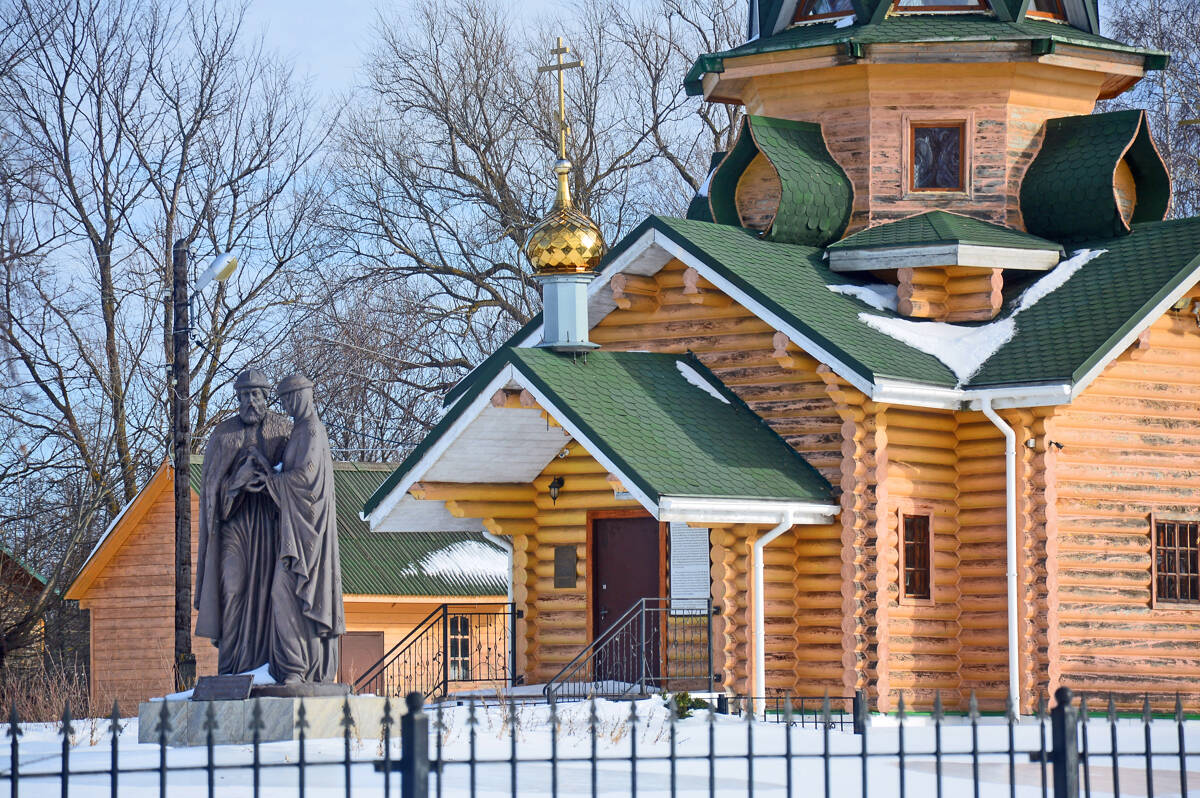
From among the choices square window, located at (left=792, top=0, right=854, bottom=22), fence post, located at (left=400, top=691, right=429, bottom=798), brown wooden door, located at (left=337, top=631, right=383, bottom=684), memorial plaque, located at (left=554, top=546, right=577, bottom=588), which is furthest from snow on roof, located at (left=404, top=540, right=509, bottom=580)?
fence post, located at (left=400, top=691, right=429, bottom=798)

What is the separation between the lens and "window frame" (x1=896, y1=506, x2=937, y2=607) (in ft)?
64.2

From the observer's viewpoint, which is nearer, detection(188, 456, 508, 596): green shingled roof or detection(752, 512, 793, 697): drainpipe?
detection(752, 512, 793, 697): drainpipe

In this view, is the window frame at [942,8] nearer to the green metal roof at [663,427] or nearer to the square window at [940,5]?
the square window at [940,5]

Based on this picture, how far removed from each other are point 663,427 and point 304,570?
20.8 ft

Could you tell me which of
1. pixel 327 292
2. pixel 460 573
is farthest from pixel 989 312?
pixel 327 292

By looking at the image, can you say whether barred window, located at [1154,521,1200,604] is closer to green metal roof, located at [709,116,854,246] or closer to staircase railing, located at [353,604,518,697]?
green metal roof, located at [709,116,854,246]

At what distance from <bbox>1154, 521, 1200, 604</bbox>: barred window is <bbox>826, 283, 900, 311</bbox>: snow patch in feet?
12.2

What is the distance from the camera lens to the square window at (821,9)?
2303 cm

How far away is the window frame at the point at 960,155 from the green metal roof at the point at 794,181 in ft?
2.34

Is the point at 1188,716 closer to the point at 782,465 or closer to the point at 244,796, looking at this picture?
the point at 782,465

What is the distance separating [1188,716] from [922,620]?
2856 mm

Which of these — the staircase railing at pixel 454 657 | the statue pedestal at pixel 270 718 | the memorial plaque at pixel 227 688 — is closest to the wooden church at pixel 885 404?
the statue pedestal at pixel 270 718

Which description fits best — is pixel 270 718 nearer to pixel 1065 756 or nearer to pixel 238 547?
pixel 238 547

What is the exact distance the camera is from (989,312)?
825 inches
